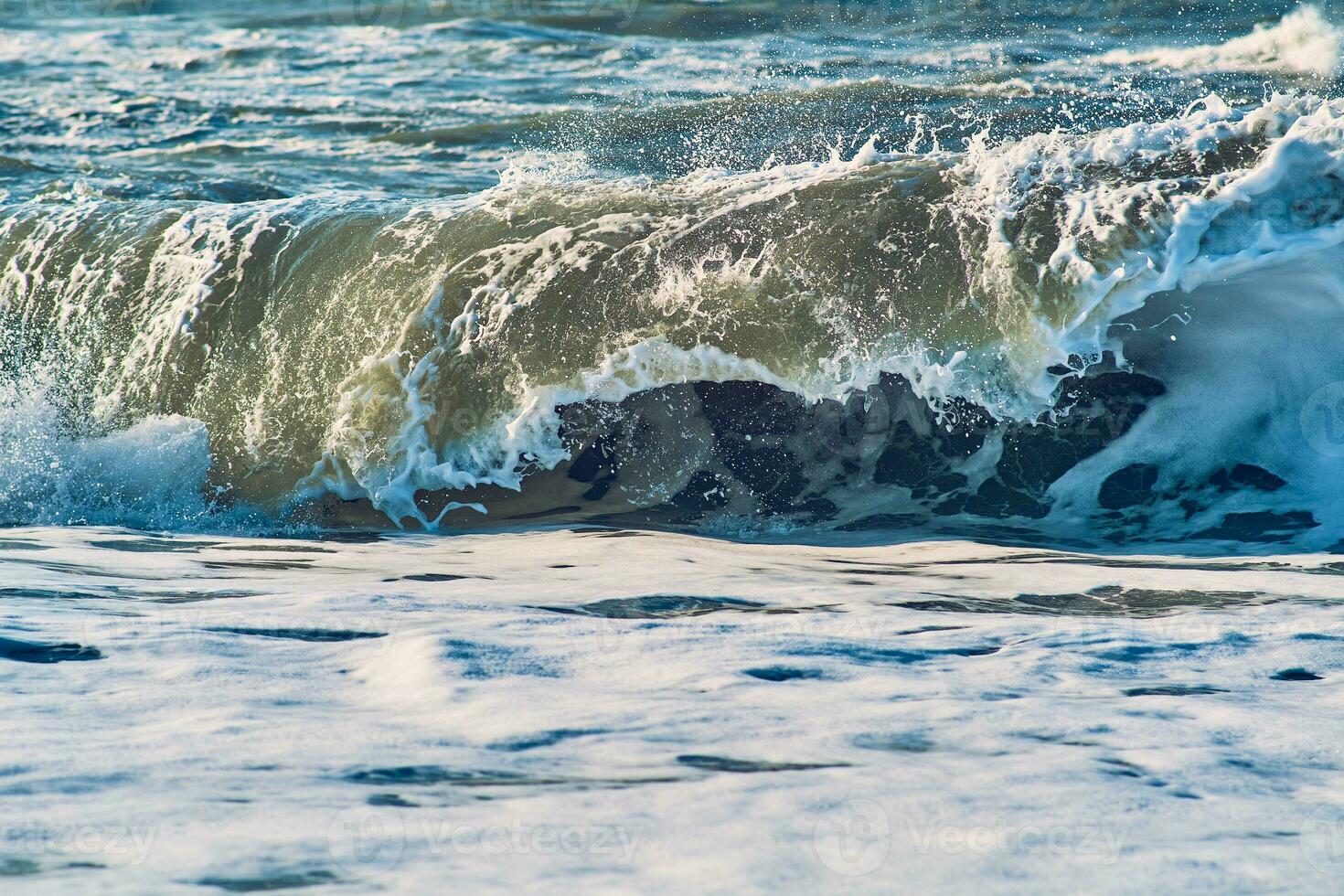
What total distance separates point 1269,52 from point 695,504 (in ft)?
31.0

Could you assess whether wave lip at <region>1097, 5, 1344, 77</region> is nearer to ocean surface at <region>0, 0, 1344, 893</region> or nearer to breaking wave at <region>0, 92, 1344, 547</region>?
ocean surface at <region>0, 0, 1344, 893</region>

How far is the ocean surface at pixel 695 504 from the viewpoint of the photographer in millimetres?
2342

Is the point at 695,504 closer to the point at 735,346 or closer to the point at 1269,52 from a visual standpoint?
the point at 735,346

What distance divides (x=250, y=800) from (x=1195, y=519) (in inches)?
171

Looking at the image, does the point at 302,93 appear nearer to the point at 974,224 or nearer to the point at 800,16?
the point at 800,16

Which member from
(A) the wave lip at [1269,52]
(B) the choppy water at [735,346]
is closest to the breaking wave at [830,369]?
(B) the choppy water at [735,346]

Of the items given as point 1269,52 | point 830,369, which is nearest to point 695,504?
point 830,369

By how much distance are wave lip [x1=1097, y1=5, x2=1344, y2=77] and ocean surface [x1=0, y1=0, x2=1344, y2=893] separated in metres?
0.77

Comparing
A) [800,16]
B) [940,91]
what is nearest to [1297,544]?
[940,91]

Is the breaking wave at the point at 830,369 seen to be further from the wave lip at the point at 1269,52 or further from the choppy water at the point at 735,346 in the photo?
the wave lip at the point at 1269,52

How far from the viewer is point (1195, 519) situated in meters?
5.28

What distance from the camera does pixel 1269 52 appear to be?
463 inches

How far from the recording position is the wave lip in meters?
11.3

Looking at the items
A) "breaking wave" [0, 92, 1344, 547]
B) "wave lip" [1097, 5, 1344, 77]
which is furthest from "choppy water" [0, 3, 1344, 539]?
"wave lip" [1097, 5, 1344, 77]
